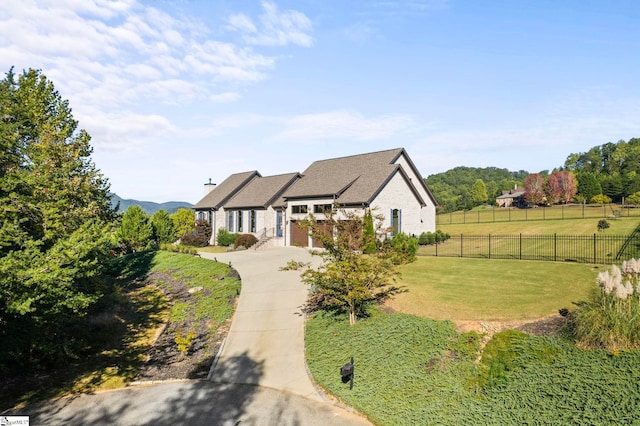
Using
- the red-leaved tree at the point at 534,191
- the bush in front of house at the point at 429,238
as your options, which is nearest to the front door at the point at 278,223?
the bush in front of house at the point at 429,238

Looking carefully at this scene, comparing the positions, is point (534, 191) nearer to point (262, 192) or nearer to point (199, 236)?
point (262, 192)

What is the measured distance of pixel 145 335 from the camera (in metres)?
15.3

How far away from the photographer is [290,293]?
739 inches

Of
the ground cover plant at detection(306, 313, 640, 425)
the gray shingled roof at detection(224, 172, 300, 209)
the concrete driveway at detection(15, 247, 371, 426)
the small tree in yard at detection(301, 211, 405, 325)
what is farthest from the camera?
the gray shingled roof at detection(224, 172, 300, 209)

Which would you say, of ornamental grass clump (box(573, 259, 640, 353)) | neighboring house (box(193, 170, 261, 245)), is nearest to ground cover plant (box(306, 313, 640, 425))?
ornamental grass clump (box(573, 259, 640, 353))

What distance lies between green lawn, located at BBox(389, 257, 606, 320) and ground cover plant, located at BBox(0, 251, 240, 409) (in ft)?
26.1

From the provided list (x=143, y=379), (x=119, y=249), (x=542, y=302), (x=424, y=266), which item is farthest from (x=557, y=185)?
(x=143, y=379)

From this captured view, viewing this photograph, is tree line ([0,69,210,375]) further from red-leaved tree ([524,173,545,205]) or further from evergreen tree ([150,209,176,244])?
red-leaved tree ([524,173,545,205])

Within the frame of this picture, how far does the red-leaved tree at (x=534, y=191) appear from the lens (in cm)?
7869

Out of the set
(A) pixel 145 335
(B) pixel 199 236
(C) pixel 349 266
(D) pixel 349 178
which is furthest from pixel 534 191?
(A) pixel 145 335

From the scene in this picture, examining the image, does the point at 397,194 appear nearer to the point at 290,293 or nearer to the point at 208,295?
the point at 290,293

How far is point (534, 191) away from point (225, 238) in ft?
228

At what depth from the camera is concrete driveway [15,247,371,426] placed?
9.02 metres

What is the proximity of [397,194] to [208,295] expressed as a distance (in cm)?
1962
